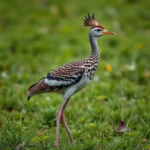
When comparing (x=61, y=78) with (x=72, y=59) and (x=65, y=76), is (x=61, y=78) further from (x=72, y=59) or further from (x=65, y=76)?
(x=72, y=59)

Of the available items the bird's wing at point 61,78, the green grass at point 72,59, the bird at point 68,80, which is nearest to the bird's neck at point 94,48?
the bird at point 68,80

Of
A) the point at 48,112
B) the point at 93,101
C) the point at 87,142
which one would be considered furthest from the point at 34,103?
the point at 87,142

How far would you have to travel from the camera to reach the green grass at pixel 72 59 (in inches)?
195

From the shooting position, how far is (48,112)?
568cm

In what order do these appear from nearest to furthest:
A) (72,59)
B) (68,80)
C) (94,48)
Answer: (68,80) < (94,48) < (72,59)

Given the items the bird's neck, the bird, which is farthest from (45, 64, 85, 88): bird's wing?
the bird's neck

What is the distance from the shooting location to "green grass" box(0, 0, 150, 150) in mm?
4957

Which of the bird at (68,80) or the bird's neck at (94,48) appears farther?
the bird's neck at (94,48)

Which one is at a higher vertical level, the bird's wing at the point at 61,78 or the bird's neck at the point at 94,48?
the bird's neck at the point at 94,48

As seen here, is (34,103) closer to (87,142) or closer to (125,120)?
(125,120)

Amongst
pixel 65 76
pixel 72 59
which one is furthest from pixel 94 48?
pixel 72 59

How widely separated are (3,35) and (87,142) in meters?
5.81

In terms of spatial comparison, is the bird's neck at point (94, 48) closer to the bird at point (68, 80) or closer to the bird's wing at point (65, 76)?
the bird at point (68, 80)

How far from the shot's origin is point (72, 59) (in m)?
8.41
